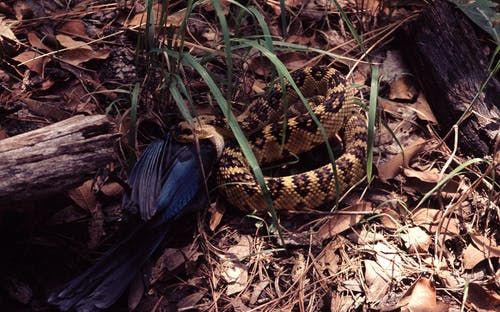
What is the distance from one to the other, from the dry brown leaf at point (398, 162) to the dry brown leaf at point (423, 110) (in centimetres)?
29

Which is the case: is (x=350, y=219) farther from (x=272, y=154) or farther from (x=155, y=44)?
(x=155, y=44)

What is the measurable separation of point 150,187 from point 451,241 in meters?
1.92

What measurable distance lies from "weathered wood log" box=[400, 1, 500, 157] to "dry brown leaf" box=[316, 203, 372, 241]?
0.99m

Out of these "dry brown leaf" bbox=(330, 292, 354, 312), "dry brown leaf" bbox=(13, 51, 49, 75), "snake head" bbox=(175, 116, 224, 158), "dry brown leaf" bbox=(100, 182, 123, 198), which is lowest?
"dry brown leaf" bbox=(330, 292, 354, 312)

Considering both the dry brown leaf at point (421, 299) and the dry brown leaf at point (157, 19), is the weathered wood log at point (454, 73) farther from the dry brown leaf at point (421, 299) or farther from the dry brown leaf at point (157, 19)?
the dry brown leaf at point (157, 19)

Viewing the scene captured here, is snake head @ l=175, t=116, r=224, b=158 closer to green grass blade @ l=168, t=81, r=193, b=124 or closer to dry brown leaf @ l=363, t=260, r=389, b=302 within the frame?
green grass blade @ l=168, t=81, r=193, b=124

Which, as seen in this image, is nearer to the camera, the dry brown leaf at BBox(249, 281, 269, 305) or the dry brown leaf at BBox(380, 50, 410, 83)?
the dry brown leaf at BBox(249, 281, 269, 305)

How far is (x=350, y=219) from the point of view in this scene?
3994 millimetres

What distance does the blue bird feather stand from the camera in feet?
11.0

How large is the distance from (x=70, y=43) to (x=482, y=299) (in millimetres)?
3299

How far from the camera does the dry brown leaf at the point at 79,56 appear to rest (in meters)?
4.49

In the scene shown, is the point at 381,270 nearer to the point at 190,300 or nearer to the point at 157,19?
the point at 190,300

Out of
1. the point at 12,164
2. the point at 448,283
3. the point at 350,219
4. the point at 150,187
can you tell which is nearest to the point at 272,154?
the point at 350,219

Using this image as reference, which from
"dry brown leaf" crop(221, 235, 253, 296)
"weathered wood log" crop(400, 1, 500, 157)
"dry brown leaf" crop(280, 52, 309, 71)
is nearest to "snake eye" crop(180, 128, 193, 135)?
"dry brown leaf" crop(221, 235, 253, 296)
